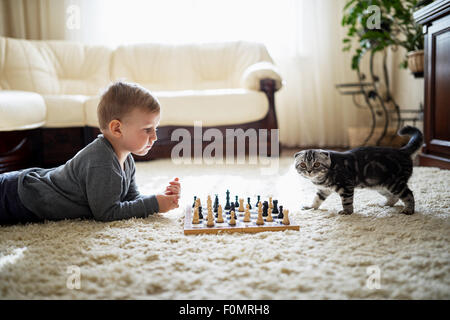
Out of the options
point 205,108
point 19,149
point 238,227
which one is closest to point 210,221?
point 238,227

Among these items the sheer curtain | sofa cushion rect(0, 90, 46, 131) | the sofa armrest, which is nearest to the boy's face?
sofa cushion rect(0, 90, 46, 131)

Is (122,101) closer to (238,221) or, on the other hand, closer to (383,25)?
(238,221)

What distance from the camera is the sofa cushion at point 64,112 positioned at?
273 centimetres

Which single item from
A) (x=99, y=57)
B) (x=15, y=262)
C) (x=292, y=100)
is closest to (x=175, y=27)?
(x=99, y=57)

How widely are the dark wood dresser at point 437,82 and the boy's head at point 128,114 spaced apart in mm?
1713

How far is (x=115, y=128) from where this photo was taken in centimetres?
128

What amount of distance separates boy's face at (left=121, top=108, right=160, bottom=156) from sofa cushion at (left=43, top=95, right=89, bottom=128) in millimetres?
1705

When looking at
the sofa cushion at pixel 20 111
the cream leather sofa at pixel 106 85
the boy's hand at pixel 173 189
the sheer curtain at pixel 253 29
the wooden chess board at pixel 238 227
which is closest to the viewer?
the wooden chess board at pixel 238 227

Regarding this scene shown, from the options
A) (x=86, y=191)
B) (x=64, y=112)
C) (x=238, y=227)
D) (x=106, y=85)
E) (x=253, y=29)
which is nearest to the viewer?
(x=238, y=227)

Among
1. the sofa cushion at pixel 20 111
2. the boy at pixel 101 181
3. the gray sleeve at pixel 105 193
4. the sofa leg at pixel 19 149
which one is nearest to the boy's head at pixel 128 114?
the boy at pixel 101 181

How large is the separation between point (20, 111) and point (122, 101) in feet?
4.69

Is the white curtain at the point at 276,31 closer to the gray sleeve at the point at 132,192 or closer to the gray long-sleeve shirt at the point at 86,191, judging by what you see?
the gray sleeve at the point at 132,192

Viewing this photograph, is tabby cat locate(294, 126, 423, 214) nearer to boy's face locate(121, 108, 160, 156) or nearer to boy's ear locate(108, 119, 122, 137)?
boy's face locate(121, 108, 160, 156)
